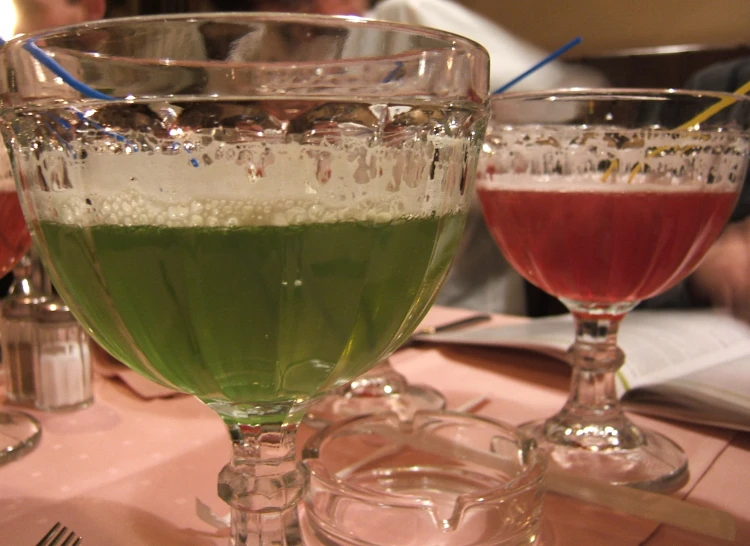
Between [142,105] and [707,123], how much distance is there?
1.61ft

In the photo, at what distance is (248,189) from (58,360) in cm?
48

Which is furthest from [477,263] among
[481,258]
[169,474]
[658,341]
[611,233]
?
[169,474]

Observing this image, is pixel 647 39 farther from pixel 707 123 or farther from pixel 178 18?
pixel 178 18

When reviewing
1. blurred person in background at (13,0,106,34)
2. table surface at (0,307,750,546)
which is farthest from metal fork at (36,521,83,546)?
blurred person in background at (13,0,106,34)

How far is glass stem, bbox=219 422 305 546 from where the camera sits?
39 centimetres

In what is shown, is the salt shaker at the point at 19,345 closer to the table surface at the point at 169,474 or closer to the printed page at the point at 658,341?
the table surface at the point at 169,474

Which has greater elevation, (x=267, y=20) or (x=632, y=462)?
→ (x=267, y=20)

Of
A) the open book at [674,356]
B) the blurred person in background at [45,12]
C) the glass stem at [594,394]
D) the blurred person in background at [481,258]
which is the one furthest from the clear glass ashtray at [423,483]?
the blurred person in background at [481,258]

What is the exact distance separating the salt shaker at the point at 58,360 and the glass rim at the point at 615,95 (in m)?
0.50

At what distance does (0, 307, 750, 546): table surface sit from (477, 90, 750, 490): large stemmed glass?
0.05 meters

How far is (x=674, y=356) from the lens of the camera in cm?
82

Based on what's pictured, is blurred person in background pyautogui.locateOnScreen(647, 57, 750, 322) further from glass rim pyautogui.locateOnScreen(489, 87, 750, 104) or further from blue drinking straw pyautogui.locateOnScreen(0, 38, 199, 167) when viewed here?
blue drinking straw pyautogui.locateOnScreen(0, 38, 199, 167)

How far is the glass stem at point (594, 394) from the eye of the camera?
635 millimetres

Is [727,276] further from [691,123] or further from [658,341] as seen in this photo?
[691,123]
